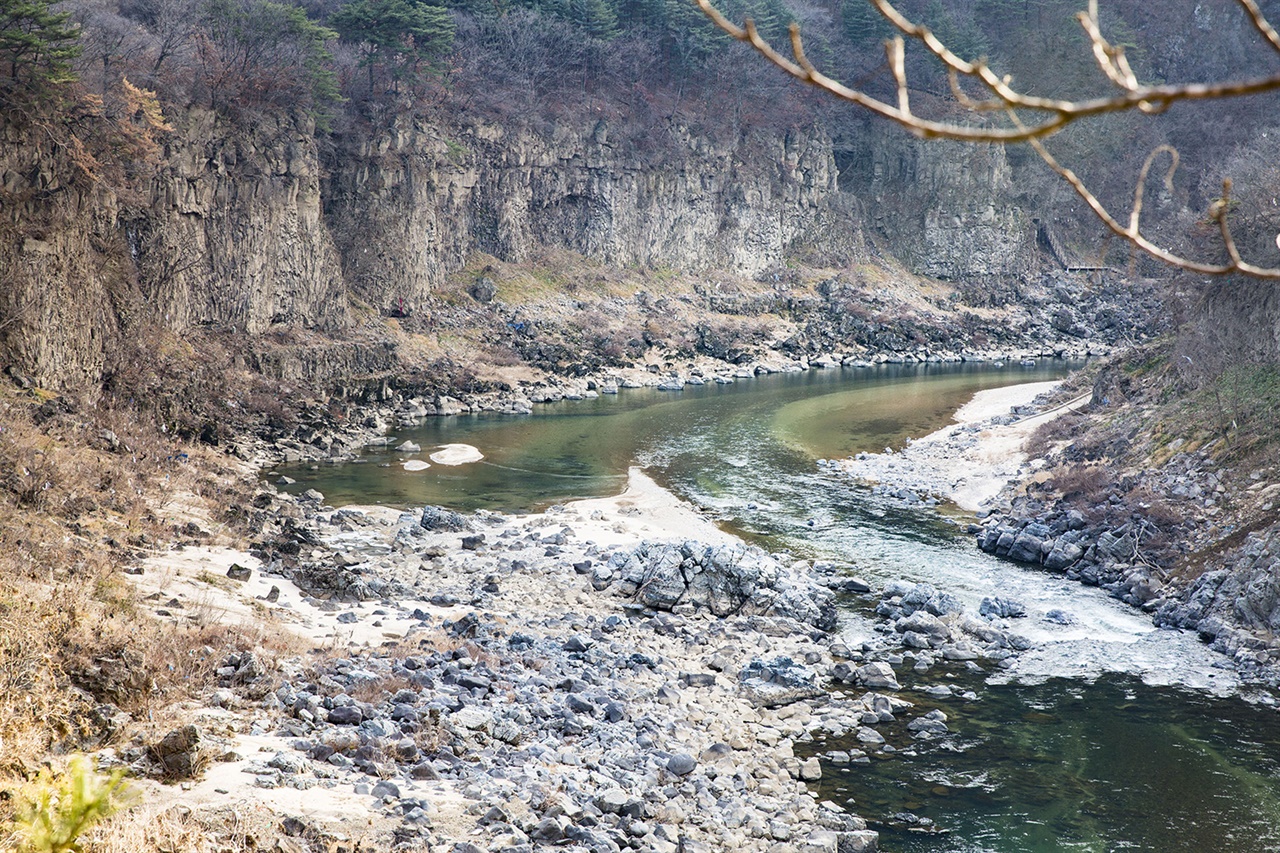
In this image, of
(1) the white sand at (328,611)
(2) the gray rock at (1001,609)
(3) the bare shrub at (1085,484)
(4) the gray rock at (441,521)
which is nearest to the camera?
(1) the white sand at (328,611)

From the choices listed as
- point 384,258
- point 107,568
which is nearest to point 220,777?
point 107,568

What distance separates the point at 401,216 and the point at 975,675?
3675 cm

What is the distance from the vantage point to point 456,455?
1203 inches

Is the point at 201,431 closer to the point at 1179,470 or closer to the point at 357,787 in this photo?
the point at 357,787

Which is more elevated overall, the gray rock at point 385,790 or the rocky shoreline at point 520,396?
the gray rock at point 385,790

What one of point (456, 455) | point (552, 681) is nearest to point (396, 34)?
point (456, 455)

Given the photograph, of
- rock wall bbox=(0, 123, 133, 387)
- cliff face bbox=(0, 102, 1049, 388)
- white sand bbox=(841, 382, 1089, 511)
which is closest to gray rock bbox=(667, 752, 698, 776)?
white sand bbox=(841, 382, 1089, 511)

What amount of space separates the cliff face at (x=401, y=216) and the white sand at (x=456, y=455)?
9443 millimetres

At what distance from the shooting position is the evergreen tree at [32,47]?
2297 cm

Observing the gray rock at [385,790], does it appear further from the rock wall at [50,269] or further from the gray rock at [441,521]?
the rock wall at [50,269]

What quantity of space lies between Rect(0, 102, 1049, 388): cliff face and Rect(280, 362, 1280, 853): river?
783 centimetres

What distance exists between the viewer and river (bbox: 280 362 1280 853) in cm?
1111

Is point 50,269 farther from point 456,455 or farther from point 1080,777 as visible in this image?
point 1080,777

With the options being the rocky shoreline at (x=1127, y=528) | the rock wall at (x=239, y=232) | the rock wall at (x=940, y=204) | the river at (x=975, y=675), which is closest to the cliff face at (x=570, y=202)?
the rock wall at (x=239, y=232)
